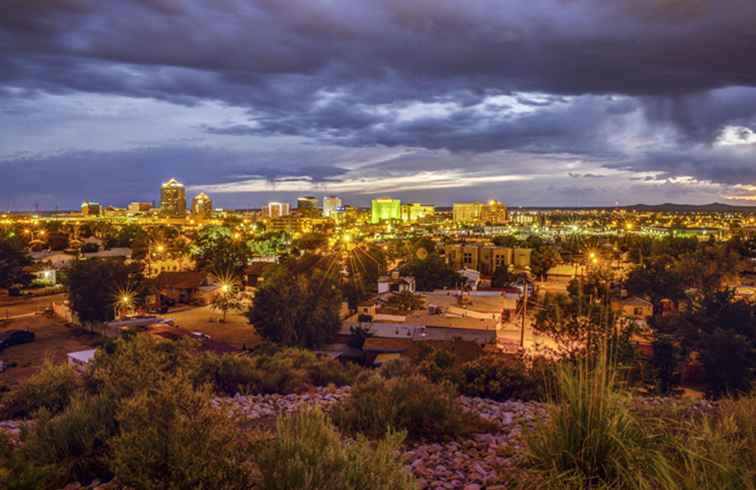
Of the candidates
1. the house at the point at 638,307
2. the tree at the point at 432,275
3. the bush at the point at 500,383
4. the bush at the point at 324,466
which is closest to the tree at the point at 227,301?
the tree at the point at 432,275

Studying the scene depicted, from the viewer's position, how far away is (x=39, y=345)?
19969 millimetres

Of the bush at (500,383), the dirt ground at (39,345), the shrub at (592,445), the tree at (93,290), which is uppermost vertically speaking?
the shrub at (592,445)

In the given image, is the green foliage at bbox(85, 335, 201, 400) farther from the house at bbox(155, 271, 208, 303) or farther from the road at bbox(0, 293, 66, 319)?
the house at bbox(155, 271, 208, 303)

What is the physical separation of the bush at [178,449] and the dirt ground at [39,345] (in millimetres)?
12834

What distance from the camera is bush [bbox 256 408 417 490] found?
3025 millimetres

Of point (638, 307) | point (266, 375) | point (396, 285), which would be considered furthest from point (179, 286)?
point (638, 307)

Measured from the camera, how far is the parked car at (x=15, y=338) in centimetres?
1951

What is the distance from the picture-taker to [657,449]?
11.8ft

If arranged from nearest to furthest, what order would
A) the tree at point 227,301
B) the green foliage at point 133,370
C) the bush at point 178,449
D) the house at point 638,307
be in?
the bush at point 178,449
the green foliage at point 133,370
the tree at point 227,301
the house at point 638,307

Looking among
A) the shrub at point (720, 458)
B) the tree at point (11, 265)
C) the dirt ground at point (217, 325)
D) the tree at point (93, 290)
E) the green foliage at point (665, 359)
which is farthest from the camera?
the tree at point (11, 265)

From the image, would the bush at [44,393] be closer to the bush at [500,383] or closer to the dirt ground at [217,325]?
the bush at [500,383]

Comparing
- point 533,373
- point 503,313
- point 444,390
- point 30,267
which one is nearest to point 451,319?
point 503,313

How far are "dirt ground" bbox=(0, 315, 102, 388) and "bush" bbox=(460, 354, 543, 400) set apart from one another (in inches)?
475

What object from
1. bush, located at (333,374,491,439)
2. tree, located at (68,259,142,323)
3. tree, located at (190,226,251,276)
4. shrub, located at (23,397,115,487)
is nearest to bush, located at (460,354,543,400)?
bush, located at (333,374,491,439)
